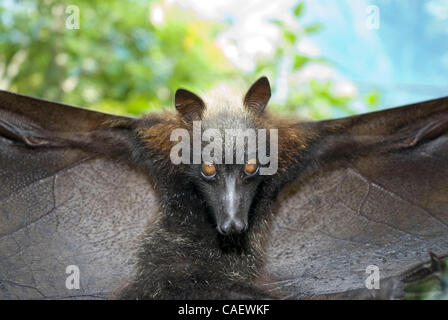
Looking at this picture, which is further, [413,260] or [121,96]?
[121,96]

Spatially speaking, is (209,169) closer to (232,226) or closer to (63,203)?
(232,226)

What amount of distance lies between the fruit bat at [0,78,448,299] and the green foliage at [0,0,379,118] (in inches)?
78.7

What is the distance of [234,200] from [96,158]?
55.5 inches

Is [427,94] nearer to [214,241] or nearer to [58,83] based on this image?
[214,241]

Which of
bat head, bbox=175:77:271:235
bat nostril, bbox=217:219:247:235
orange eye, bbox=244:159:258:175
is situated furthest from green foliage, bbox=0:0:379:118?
bat nostril, bbox=217:219:247:235

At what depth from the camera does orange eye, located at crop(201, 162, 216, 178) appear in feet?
11.8

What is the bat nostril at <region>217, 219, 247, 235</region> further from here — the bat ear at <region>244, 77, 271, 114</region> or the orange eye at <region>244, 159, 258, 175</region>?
the bat ear at <region>244, 77, 271, 114</region>

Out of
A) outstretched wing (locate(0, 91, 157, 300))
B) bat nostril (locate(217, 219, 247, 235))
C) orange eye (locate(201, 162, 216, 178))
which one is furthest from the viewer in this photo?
outstretched wing (locate(0, 91, 157, 300))

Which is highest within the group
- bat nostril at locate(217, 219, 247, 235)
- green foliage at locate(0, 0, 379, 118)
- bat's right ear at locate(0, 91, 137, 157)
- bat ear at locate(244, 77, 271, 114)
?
green foliage at locate(0, 0, 379, 118)

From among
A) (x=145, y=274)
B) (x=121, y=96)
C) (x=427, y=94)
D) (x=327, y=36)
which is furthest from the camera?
(x=121, y=96)

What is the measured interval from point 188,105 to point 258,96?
1.73 feet

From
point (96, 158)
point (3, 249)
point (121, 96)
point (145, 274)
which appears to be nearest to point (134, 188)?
point (96, 158)

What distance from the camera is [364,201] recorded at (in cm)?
426

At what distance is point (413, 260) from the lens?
12.8ft
